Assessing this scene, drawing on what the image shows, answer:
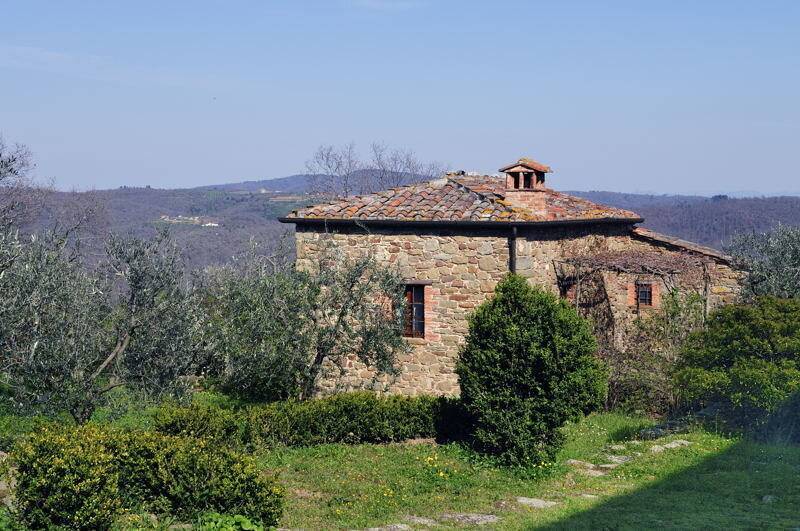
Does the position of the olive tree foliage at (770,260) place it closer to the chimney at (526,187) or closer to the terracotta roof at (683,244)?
the terracotta roof at (683,244)

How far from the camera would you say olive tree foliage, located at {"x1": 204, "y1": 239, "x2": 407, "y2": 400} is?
46.8ft

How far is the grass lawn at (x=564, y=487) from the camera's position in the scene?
10555 millimetres

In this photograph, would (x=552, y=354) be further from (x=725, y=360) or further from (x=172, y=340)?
(x=172, y=340)

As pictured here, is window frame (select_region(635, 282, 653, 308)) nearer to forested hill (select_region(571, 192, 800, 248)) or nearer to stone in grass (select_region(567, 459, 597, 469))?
stone in grass (select_region(567, 459, 597, 469))

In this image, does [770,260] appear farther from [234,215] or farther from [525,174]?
[234,215]

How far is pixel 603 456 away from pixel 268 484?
6.99 meters

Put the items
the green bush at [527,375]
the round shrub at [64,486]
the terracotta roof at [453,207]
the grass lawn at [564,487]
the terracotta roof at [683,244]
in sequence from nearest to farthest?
1. the round shrub at [64,486]
2. the grass lawn at [564,487]
3. the green bush at [527,375]
4. the terracotta roof at [453,207]
5. the terracotta roof at [683,244]

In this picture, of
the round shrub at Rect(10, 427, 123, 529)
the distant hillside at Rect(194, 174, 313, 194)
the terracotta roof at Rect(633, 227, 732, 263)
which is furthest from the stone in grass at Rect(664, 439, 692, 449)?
the distant hillside at Rect(194, 174, 313, 194)

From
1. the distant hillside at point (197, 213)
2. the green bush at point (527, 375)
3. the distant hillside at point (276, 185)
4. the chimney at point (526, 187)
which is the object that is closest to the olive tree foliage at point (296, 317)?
the green bush at point (527, 375)

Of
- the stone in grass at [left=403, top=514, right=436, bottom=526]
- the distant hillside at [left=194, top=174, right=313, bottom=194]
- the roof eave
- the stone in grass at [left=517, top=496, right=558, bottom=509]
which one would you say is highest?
the distant hillside at [left=194, top=174, right=313, bottom=194]

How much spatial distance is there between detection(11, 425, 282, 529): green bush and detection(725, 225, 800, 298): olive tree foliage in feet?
42.4

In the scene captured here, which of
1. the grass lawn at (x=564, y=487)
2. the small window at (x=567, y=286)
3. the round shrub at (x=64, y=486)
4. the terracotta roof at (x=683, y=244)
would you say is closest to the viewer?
the round shrub at (x=64, y=486)

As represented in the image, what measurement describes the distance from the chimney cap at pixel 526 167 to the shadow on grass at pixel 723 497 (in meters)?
6.48

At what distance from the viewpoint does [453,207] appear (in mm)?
17703
